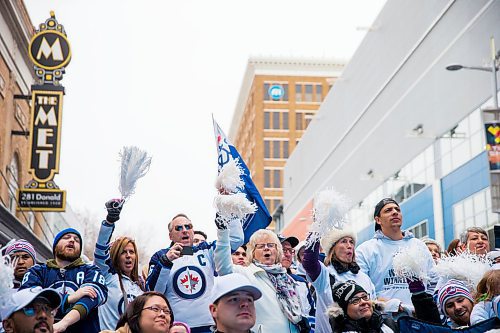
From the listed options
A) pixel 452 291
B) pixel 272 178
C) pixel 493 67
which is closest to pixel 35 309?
pixel 452 291

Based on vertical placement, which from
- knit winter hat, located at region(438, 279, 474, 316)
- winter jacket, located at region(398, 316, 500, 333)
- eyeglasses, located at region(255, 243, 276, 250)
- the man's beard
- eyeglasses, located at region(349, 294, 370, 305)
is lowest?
winter jacket, located at region(398, 316, 500, 333)

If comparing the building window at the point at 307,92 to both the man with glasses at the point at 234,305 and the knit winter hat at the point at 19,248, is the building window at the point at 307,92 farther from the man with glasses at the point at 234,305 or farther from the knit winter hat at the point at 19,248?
the man with glasses at the point at 234,305

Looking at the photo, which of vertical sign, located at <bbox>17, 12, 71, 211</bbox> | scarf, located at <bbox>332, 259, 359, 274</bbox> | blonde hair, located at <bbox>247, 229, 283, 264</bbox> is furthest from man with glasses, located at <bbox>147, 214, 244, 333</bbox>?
vertical sign, located at <bbox>17, 12, 71, 211</bbox>

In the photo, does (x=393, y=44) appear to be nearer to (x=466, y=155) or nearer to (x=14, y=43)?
(x=466, y=155)

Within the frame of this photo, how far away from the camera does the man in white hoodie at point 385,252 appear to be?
23.9ft

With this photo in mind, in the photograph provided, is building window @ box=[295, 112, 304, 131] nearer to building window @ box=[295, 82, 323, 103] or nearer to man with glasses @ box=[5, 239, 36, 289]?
building window @ box=[295, 82, 323, 103]

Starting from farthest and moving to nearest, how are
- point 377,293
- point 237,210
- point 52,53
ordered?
point 52,53 → point 377,293 → point 237,210

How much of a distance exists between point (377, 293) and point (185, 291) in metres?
1.93

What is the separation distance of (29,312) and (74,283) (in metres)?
1.79

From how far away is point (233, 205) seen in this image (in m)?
5.92

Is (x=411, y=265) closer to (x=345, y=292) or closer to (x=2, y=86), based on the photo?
(x=345, y=292)

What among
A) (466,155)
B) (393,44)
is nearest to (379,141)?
(393,44)

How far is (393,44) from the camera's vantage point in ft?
116

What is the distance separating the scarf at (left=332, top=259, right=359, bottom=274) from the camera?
693cm
